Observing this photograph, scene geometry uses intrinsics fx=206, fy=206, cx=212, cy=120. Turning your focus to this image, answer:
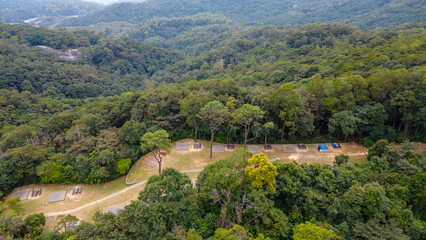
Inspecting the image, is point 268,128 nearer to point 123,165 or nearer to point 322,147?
point 322,147

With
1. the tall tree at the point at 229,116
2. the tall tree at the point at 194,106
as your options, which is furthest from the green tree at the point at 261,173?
the tall tree at the point at 194,106

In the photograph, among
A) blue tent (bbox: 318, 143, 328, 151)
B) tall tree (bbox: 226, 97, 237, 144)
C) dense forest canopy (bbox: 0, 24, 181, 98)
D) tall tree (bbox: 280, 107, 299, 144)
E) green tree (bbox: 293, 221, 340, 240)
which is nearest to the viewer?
green tree (bbox: 293, 221, 340, 240)

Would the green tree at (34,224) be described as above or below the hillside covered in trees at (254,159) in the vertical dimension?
below

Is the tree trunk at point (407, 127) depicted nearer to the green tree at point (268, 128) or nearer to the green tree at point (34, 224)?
the green tree at point (268, 128)

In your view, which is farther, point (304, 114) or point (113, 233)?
point (304, 114)

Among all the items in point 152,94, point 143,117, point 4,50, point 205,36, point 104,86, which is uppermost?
point 205,36

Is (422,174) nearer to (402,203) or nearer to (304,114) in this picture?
(402,203)

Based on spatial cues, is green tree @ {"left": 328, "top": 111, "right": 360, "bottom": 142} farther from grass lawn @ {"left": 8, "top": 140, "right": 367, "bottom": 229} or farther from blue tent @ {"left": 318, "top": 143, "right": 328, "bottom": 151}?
grass lawn @ {"left": 8, "top": 140, "right": 367, "bottom": 229}

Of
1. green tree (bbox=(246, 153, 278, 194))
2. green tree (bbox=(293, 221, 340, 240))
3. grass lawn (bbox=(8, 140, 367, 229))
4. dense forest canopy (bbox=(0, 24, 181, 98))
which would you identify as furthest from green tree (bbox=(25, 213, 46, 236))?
dense forest canopy (bbox=(0, 24, 181, 98))

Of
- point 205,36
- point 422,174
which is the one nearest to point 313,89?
point 422,174
